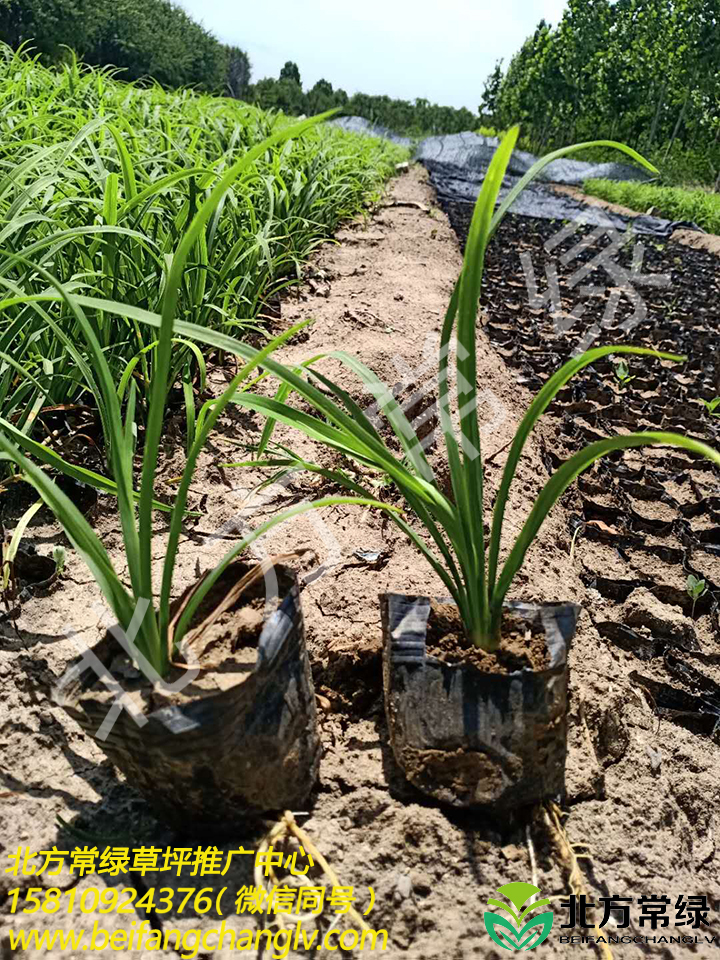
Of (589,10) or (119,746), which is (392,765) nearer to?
(119,746)

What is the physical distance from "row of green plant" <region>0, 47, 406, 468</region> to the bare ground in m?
0.27

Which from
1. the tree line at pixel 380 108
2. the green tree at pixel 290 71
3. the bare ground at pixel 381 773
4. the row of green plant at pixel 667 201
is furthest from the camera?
the green tree at pixel 290 71

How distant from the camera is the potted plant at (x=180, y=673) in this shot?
750mm

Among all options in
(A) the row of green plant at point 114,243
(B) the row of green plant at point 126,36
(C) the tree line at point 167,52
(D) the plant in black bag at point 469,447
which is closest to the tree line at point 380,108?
(C) the tree line at point 167,52

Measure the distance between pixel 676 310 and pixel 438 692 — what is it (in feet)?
13.5

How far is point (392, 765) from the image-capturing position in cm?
100

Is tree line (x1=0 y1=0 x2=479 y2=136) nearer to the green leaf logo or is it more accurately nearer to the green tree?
the green tree

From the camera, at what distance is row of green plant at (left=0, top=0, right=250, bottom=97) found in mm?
17438

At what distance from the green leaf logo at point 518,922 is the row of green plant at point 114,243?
0.80m

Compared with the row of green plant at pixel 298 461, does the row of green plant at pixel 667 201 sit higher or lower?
higher

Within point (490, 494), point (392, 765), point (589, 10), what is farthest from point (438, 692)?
point (589, 10)

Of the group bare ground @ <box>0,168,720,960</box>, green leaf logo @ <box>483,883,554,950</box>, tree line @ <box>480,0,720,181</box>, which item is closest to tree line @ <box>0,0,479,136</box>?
tree line @ <box>480,0,720,181</box>

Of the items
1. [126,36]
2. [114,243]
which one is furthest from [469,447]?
[126,36]

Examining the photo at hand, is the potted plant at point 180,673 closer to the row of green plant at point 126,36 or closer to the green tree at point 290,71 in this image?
the row of green plant at point 126,36
